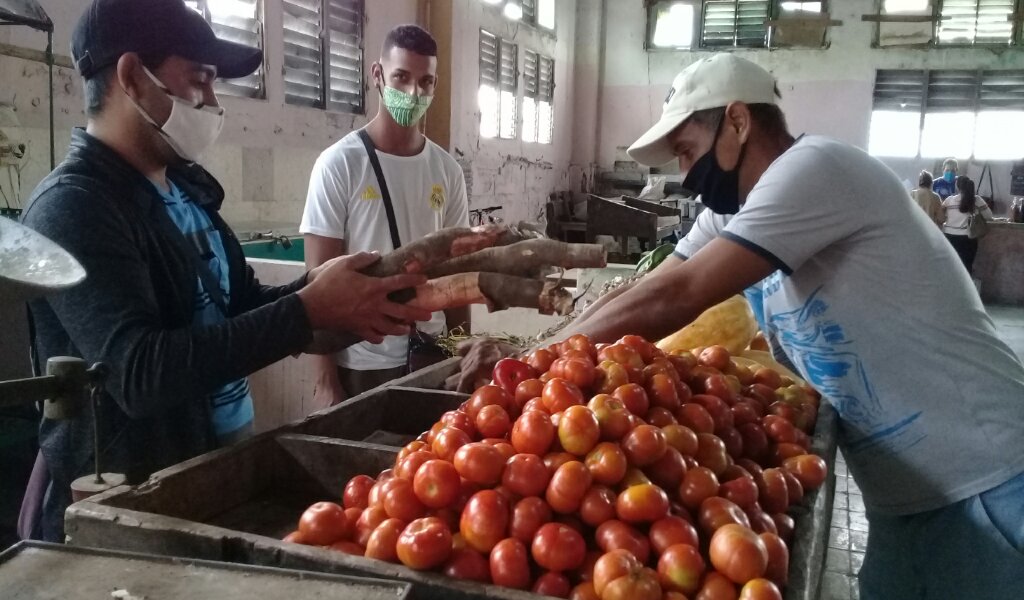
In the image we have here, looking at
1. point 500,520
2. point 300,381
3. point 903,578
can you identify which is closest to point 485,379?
point 500,520

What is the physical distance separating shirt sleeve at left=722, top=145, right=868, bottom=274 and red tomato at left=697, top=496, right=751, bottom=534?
76 cm

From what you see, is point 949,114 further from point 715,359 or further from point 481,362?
point 481,362

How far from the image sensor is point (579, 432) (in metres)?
1.21

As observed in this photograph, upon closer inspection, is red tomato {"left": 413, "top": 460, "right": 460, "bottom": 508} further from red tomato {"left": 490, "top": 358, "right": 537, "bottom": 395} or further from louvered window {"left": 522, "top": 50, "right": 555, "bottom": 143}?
louvered window {"left": 522, "top": 50, "right": 555, "bottom": 143}

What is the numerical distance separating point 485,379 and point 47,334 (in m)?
1.06

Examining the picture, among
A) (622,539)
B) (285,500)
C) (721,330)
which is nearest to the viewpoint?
(622,539)

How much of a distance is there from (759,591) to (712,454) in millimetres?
388

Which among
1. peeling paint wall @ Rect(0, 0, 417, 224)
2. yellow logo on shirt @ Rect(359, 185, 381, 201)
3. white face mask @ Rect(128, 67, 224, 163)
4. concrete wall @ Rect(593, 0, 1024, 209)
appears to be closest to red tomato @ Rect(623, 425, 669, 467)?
white face mask @ Rect(128, 67, 224, 163)

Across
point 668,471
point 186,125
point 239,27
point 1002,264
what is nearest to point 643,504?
point 668,471

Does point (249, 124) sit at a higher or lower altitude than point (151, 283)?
higher

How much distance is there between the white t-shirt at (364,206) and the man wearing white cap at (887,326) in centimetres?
126

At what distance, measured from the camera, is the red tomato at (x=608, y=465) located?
1168mm

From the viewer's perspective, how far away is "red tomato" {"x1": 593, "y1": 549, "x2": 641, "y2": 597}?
100cm

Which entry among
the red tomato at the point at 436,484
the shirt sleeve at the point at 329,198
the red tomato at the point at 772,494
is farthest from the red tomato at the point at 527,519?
the shirt sleeve at the point at 329,198
